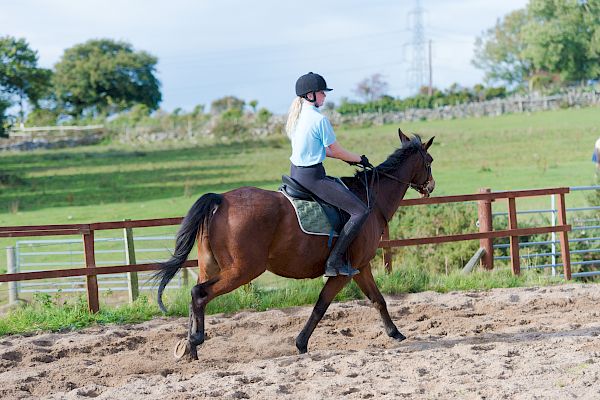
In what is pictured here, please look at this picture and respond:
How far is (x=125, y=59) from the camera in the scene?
8656 centimetres

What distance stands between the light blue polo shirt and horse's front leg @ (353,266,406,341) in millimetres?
1479

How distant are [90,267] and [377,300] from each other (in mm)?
3603

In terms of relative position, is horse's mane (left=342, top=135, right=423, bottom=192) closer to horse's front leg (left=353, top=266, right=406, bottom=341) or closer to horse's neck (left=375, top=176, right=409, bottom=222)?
horse's neck (left=375, top=176, right=409, bottom=222)

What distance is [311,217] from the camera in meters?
8.24

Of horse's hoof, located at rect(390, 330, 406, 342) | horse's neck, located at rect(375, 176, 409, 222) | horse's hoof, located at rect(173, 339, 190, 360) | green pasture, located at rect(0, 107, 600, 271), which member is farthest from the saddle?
green pasture, located at rect(0, 107, 600, 271)

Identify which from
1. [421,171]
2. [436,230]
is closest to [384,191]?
[421,171]

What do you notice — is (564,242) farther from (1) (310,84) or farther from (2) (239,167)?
(2) (239,167)

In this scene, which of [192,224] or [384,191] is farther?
[384,191]

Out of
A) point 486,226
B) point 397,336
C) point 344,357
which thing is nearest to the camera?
point 344,357

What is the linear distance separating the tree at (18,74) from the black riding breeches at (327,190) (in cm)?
2913

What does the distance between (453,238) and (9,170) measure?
3084 centimetres

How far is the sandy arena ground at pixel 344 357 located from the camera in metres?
6.88

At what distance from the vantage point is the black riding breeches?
8219 millimetres

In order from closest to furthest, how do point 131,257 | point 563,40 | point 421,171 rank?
point 421,171
point 131,257
point 563,40
